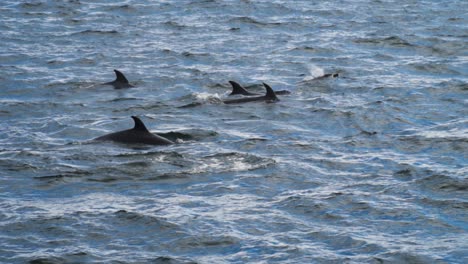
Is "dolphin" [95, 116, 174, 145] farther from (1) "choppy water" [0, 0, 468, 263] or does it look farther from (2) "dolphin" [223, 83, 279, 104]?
(2) "dolphin" [223, 83, 279, 104]

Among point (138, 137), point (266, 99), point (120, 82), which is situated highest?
point (138, 137)

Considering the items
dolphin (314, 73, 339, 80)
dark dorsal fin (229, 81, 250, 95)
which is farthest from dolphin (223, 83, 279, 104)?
dolphin (314, 73, 339, 80)

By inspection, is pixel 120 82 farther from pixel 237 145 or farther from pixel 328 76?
pixel 237 145

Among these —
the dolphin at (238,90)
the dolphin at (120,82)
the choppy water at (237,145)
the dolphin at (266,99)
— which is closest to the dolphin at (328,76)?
the choppy water at (237,145)

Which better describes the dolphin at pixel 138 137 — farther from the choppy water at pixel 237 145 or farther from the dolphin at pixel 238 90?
the dolphin at pixel 238 90

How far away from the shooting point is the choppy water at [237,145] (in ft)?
45.0

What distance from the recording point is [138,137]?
58.3 feet

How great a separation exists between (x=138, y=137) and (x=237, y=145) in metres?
1.68

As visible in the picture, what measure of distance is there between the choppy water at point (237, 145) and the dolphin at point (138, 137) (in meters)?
0.28

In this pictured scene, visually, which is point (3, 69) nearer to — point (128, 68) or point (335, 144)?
point (128, 68)

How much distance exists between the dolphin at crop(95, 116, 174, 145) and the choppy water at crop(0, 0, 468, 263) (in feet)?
0.93

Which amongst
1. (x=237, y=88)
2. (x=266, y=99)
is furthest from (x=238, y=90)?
(x=266, y=99)

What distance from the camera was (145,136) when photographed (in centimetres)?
1784

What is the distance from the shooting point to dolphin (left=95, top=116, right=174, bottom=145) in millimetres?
17750
